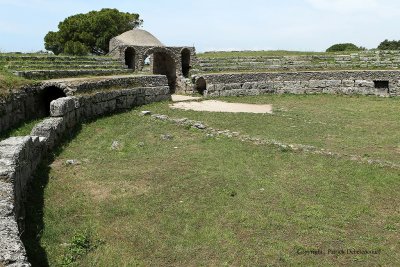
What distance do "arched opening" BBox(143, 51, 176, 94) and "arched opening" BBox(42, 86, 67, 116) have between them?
1176 centimetres

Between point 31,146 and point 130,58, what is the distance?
69.8ft

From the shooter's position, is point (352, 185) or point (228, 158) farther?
point (228, 158)

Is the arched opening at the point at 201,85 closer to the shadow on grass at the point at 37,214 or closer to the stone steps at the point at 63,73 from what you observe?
the stone steps at the point at 63,73

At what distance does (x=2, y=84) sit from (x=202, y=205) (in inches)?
432

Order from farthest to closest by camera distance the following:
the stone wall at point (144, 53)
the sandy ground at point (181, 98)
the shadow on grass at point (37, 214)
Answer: the stone wall at point (144, 53) → the sandy ground at point (181, 98) → the shadow on grass at point (37, 214)

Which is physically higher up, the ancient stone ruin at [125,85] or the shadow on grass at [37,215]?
the ancient stone ruin at [125,85]

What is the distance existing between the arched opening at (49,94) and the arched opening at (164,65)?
11.8 meters

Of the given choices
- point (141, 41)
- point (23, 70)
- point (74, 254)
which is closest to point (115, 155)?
point (74, 254)

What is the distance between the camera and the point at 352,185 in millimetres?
11773

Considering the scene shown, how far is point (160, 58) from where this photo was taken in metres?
34.8

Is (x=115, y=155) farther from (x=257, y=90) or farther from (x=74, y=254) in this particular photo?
(x=257, y=90)

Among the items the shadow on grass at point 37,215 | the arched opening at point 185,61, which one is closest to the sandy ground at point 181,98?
the arched opening at point 185,61

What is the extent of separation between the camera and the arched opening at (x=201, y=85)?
3130cm

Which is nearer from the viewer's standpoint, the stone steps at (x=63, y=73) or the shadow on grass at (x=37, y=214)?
the shadow on grass at (x=37, y=214)
